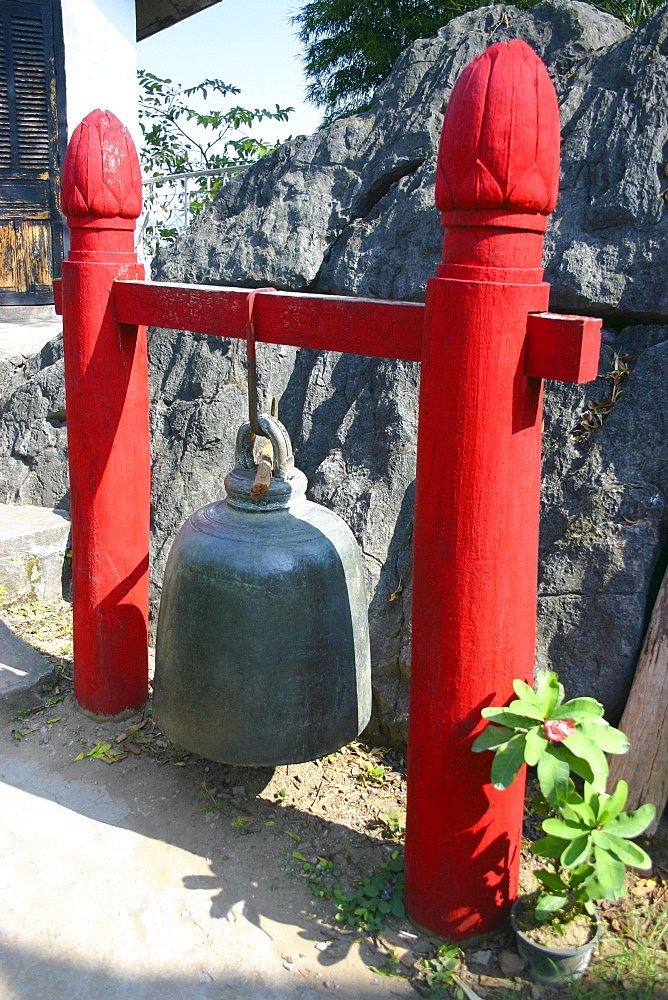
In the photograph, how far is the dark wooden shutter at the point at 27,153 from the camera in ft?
25.3

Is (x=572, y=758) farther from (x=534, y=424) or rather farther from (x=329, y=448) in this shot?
(x=329, y=448)

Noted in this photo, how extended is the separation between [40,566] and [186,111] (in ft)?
22.8

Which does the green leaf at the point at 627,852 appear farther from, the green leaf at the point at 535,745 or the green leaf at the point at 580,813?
the green leaf at the point at 535,745

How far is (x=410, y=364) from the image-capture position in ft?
11.5

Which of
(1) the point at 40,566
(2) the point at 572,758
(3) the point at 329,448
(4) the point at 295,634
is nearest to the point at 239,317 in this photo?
(4) the point at 295,634

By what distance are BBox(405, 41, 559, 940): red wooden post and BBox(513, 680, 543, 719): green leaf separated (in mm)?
54

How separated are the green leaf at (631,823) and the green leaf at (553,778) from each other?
0.16 m

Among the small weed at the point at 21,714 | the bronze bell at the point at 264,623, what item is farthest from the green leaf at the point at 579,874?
the small weed at the point at 21,714

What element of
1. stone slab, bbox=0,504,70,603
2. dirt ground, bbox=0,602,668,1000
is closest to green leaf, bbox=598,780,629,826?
dirt ground, bbox=0,602,668,1000

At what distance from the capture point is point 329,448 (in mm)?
3760

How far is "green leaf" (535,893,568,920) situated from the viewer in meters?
2.14

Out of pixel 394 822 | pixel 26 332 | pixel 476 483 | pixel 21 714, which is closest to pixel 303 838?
pixel 394 822

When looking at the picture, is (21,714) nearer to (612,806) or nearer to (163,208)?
(612,806)

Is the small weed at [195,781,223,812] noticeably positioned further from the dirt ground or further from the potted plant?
the potted plant
